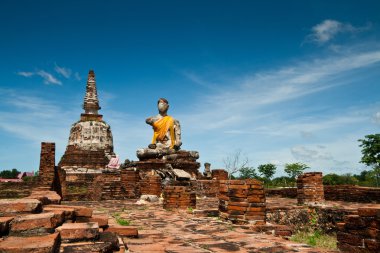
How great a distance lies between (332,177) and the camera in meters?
27.5

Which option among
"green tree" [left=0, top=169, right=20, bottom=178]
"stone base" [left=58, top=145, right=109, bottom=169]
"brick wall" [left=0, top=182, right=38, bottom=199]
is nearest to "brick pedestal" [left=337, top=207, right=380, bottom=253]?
"brick wall" [left=0, top=182, right=38, bottom=199]

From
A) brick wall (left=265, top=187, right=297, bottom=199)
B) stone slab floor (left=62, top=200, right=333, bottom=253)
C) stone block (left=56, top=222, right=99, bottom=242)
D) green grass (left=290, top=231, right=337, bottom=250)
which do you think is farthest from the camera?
brick wall (left=265, top=187, right=297, bottom=199)

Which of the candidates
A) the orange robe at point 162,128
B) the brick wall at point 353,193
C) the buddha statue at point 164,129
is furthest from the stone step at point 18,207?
the orange robe at point 162,128

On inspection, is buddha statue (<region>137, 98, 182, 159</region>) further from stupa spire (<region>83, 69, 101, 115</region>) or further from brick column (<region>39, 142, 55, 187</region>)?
stupa spire (<region>83, 69, 101, 115</region>)

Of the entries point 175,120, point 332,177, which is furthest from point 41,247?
point 332,177

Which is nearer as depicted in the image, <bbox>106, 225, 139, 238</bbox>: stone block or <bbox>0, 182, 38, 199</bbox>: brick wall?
<bbox>106, 225, 139, 238</bbox>: stone block

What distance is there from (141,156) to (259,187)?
32.9 ft

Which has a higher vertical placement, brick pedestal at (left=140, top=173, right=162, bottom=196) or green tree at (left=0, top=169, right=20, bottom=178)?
green tree at (left=0, top=169, right=20, bottom=178)

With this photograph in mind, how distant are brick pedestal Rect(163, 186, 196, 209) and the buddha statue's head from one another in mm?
9413

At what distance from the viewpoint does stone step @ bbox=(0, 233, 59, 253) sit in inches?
82.1

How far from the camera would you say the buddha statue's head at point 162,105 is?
17.0 meters

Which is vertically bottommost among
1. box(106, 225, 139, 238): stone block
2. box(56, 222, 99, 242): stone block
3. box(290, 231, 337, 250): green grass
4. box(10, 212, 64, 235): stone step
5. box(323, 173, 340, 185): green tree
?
box(290, 231, 337, 250): green grass

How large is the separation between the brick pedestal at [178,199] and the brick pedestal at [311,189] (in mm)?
3132

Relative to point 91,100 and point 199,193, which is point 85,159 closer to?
point 91,100
